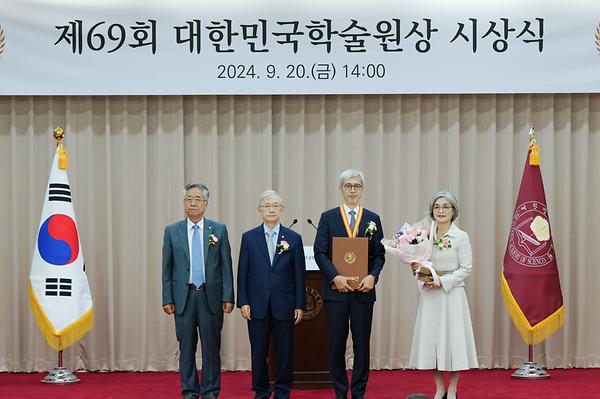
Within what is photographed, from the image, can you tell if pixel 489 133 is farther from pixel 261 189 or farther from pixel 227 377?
pixel 227 377

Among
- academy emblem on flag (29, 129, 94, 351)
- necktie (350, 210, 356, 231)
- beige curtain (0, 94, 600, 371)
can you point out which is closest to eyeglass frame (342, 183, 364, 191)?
necktie (350, 210, 356, 231)

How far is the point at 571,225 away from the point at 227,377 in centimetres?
303

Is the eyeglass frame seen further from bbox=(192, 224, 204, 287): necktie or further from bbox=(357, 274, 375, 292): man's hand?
bbox=(192, 224, 204, 287): necktie

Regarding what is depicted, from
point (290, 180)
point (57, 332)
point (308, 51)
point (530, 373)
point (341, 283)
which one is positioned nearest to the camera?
point (341, 283)

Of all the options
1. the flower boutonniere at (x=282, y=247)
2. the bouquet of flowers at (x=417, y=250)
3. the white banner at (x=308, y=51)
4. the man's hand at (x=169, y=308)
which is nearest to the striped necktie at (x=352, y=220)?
the bouquet of flowers at (x=417, y=250)

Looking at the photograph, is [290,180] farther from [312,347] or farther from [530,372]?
[530,372]

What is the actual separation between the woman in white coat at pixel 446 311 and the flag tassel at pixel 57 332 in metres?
2.62

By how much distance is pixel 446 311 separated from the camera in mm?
5926

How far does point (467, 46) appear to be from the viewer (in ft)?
24.8

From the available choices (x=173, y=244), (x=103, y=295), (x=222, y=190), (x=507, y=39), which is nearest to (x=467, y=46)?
(x=507, y=39)

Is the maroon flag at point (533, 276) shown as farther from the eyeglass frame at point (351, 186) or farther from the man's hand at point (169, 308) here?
the man's hand at point (169, 308)

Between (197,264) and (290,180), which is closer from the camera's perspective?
(197,264)

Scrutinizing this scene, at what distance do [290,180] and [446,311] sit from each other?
233cm

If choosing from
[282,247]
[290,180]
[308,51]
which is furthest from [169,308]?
[308,51]
